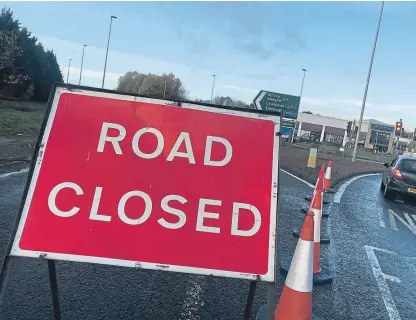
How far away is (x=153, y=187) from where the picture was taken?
112 inches

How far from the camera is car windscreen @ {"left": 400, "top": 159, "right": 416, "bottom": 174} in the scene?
475 inches

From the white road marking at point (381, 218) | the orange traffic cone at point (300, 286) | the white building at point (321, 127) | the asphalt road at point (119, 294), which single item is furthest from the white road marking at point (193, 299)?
the white building at point (321, 127)

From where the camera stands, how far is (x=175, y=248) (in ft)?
8.98

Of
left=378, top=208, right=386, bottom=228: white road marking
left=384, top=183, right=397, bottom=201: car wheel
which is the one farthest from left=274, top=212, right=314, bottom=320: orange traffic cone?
left=384, top=183, right=397, bottom=201: car wheel

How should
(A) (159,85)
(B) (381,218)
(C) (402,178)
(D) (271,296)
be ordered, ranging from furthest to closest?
(A) (159,85)
(C) (402,178)
(B) (381,218)
(D) (271,296)

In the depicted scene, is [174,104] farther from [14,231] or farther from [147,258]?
[14,231]

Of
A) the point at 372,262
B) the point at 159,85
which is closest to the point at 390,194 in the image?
the point at 372,262

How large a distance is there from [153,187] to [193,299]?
1.50 meters

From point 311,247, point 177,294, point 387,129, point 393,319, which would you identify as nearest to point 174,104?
point 311,247

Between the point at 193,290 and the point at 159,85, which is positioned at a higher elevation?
the point at 159,85

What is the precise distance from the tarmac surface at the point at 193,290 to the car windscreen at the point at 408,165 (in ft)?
20.2

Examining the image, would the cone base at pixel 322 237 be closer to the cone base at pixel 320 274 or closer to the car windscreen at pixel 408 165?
the cone base at pixel 320 274

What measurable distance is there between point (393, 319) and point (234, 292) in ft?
4.73

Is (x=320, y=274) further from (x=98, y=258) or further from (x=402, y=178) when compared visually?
(x=402, y=178)
